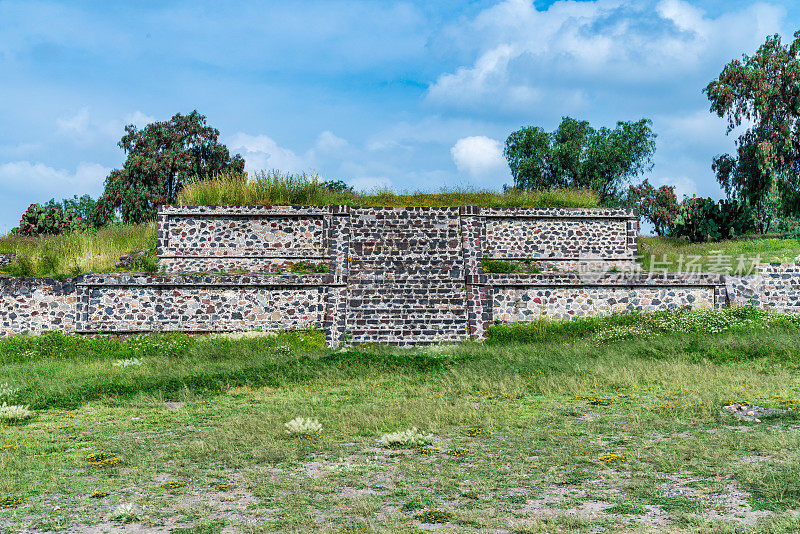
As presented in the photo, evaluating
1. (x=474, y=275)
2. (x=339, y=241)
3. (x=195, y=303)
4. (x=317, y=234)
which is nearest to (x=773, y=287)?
(x=474, y=275)

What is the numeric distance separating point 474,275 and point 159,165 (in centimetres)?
2464

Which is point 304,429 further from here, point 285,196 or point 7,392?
point 285,196

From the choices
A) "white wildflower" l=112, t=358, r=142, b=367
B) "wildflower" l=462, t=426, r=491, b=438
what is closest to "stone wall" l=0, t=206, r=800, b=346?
"white wildflower" l=112, t=358, r=142, b=367

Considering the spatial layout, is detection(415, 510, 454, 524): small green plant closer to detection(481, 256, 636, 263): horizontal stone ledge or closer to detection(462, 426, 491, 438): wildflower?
detection(462, 426, 491, 438): wildflower

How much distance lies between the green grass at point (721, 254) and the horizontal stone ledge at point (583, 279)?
2.55 metres

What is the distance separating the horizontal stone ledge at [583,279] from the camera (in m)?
18.2

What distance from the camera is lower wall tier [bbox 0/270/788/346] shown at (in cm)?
1791

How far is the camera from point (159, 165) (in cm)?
3650

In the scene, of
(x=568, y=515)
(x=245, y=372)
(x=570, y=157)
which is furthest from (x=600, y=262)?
(x=570, y=157)

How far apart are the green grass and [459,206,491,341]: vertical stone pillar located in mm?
6117

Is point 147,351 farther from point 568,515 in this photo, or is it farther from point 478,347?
point 568,515

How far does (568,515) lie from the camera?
4.85 m

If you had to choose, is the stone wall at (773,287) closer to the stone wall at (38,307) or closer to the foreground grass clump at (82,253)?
the foreground grass clump at (82,253)

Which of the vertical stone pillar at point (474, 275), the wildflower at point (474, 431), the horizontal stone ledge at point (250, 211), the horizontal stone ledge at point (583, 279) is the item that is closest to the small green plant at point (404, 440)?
the wildflower at point (474, 431)
